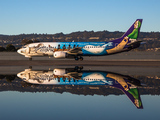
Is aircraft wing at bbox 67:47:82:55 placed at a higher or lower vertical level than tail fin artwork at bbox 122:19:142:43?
lower

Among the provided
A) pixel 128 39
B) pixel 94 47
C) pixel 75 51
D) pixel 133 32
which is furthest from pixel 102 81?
pixel 133 32

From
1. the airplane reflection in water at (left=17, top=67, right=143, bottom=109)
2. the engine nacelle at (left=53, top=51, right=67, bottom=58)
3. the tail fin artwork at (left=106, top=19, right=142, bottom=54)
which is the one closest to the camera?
the airplane reflection in water at (left=17, top=67, right=143, bottom=109)

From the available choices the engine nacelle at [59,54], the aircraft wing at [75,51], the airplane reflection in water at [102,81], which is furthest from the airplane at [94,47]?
the airplane reflection in water at [102,81]

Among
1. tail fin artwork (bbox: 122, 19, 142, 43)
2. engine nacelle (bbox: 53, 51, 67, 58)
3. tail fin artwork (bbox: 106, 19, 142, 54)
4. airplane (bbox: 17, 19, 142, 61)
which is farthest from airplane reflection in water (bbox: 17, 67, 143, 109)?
tail fin artwork (bbox: 122, 19, 142, 43)

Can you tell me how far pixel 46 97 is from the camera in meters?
9.83

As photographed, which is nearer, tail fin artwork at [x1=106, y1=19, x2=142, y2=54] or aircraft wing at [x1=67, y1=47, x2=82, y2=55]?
aircraft wing at [x1=67, y1=47, x2=82, y2=55]

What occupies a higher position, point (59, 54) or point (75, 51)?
point (75, 51)

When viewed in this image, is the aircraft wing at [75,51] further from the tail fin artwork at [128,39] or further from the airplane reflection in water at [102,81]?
the airplane reflection in water at [102,81]

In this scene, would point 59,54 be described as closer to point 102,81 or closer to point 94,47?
point 94,47

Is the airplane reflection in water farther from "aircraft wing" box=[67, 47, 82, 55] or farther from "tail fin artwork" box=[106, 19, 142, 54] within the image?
"tail fin artwork" box=[106, 19, 142, 54]

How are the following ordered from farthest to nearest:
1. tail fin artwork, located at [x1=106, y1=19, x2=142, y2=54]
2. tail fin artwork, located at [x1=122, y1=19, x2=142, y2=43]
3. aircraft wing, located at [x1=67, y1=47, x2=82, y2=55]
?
tail fin artwork, located at [x1=122, y1=19, x2=142, y2=43], tail fin artwork, located at [x1=106, y1=19, x2=142, y2=54], aircraft wing, located at [x1=67, y1=47, x2=82, y2=55]

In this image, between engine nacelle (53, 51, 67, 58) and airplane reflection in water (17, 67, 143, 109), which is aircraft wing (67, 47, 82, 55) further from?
airplane reflection in water (17, 67, 143, 109)

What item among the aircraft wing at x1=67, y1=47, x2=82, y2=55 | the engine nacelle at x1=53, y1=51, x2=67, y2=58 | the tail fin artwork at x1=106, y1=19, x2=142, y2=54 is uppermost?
the tail fin artwork at x1=106, y1=19, x2=142, y2=54

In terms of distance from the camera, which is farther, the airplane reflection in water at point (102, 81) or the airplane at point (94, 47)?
the airplane at point (94, 47)
